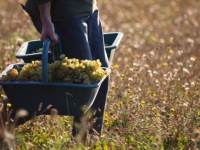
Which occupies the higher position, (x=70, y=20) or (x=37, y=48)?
(x=70, y=20)

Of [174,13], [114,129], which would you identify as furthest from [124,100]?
[174,13]

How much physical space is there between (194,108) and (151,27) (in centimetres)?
455

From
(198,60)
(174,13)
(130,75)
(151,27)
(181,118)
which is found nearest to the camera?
(181,118)

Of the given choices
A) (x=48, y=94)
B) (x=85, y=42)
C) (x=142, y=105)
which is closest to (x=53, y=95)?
(x=48, y=94)

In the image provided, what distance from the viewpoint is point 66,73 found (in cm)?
352

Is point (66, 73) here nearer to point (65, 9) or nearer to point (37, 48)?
point (65, 9)

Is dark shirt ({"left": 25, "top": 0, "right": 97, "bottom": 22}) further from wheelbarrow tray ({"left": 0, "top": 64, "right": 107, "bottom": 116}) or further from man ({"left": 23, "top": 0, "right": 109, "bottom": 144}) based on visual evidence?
Answer: wheelbarrow tray ({"left": 0, "top": 64, "right": 107, "bottom": 116})

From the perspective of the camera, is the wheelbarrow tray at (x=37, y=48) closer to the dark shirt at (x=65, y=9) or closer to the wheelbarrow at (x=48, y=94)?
the dark shirt at (x=65, y=9)

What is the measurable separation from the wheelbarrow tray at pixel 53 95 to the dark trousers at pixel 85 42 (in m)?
0.38

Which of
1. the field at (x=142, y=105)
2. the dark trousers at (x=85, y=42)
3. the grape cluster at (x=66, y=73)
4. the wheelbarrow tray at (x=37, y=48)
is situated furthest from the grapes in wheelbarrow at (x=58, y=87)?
the wheelbarrow tray at (x=37, y=48)

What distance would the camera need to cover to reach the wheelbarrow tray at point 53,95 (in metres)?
3.42

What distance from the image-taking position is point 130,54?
6594mm

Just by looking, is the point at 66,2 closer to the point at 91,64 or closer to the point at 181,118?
the point at 91,64

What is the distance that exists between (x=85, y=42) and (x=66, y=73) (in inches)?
19.4
